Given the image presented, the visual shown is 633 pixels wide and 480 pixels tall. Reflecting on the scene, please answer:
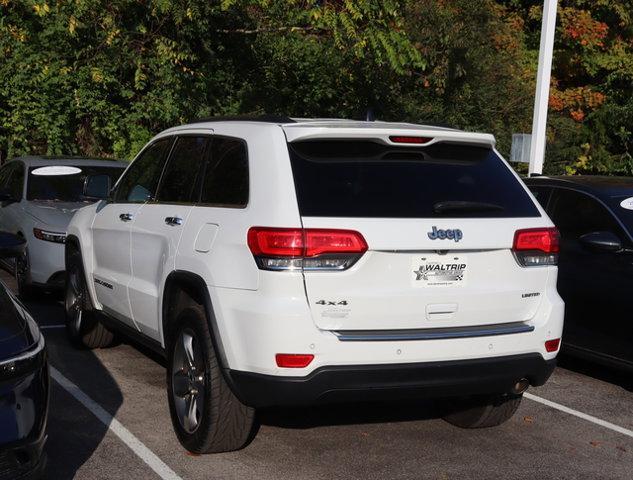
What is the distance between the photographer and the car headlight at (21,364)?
12.3 feet

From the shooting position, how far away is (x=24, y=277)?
9.52m

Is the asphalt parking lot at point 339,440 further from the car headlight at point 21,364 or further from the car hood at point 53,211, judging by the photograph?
the car hood at point 53,211

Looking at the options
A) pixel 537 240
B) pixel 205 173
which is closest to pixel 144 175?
pixel 205 173

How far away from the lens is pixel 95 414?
5.84 metres

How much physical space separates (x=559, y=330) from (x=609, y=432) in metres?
1.25

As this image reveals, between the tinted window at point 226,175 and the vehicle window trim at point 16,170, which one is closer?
the tinted window at point 226,175

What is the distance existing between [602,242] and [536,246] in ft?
7.08

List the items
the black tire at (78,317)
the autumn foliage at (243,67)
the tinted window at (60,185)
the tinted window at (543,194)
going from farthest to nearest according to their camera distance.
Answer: the autumn foliage at (243,67)
the tinted window at (60,185)
the tinted window at (543,194)
the black tire at (78,317)

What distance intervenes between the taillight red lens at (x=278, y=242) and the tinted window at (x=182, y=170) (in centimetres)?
108

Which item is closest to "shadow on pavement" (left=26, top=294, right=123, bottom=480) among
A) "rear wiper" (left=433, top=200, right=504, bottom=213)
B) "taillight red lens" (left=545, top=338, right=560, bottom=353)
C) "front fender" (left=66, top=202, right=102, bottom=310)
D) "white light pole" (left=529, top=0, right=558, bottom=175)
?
"front fender" (left=66, top=202, right=102, bottom=310)

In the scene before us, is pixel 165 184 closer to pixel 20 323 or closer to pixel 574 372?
pixel 20 323

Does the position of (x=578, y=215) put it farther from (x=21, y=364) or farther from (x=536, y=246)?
(x=21, y=364)

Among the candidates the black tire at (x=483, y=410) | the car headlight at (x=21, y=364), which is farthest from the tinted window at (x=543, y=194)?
the car headlight at (x=21, y=364)

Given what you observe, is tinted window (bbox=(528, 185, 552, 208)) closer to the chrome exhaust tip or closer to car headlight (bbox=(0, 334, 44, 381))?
the chrome exhaust tip
